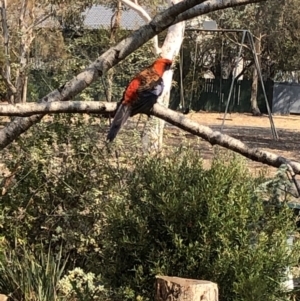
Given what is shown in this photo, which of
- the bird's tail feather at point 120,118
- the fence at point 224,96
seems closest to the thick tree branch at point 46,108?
the bird's tail feather at point 120,118

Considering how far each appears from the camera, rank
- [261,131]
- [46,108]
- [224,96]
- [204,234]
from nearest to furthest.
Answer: [46,108] < [204,234] < [261,131] < [224,96]

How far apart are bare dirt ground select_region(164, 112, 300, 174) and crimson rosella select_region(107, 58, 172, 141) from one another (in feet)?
28.6

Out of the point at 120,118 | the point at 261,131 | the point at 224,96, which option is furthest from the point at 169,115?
the point at 224,96

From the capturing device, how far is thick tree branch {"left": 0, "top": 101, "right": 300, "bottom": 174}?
13.7 ft

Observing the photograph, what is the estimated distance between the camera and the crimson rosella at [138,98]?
4.52m

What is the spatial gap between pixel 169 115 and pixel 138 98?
1.09 feet

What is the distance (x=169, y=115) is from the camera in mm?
4418

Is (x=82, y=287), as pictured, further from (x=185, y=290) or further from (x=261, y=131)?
(x=261, y=131)

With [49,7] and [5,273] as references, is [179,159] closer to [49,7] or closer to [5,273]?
[5,273]

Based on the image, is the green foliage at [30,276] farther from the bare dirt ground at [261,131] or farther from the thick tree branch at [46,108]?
the bare dirt ground at [261,131]

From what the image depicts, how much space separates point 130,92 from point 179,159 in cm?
80

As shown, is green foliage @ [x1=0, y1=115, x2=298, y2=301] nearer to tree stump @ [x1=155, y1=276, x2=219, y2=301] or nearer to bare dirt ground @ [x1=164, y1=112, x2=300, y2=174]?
tree stump @ [x1=155, y1=276, x2=219, y2=301]

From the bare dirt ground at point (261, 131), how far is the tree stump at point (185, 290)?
964 cm

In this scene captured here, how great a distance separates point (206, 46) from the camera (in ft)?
112
